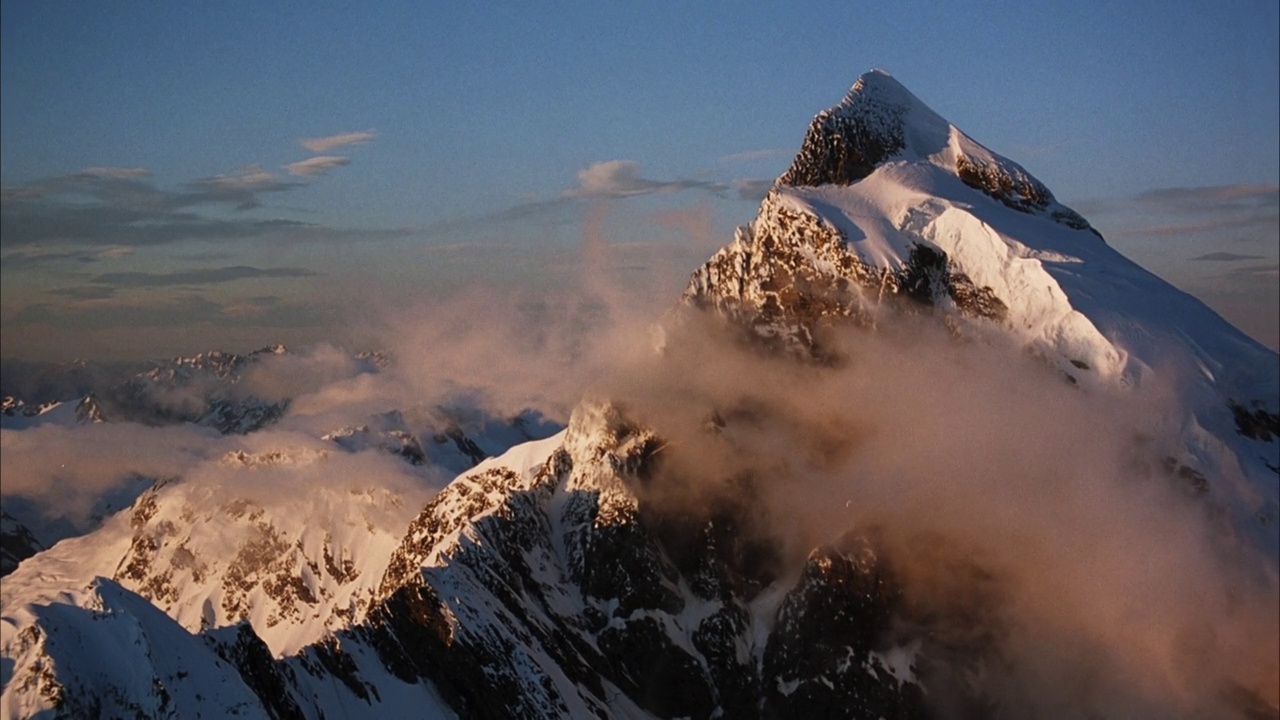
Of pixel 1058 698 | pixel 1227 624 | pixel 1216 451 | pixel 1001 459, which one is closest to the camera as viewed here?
pixel 1227 624

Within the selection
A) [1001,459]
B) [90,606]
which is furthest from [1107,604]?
[90,606]

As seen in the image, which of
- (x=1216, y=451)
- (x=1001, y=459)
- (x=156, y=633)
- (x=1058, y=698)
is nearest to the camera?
(x=156, y=633)

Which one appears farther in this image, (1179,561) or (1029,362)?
(1029,362)

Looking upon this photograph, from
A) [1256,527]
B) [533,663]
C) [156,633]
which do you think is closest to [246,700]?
[156,633]

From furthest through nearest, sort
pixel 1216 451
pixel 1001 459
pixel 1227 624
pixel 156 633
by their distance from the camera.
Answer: pixel 1001 459 → pixel 1216 451 → pixel 156 633 → pixel 1227 624

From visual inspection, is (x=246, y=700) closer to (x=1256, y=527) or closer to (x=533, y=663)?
Result: (x=533, y=663)

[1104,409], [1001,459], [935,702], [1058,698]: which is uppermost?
[1104,409]

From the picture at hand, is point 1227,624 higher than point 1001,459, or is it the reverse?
point 1227,624

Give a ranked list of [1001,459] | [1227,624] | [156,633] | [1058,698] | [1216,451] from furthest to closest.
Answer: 1. [1001,459]
2. [1058,698]
3. [1216,451]
4. [156,633]
5. [1227,624]

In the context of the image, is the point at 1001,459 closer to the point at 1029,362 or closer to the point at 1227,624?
the point at 1029,362
